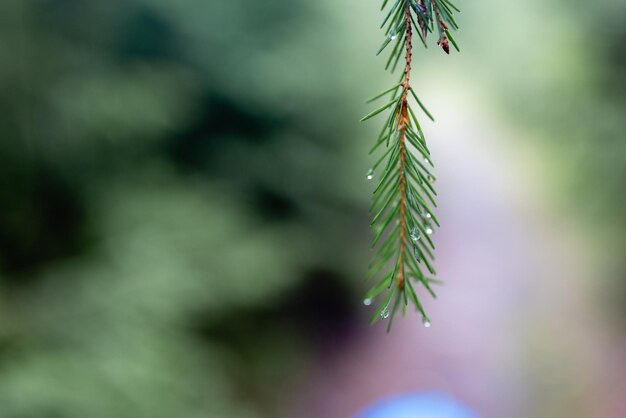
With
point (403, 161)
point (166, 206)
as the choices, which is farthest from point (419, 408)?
point (403, 161)

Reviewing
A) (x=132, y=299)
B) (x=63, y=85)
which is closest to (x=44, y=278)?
(x=132, y=299)

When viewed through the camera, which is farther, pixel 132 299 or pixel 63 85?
pixel 63 85

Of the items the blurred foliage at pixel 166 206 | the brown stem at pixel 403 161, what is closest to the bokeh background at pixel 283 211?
the blurred foliage at pixel 166 206

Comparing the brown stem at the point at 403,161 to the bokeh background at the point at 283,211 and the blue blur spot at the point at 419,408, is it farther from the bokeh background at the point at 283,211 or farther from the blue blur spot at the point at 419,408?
the blue blur spot at the point at 419,408

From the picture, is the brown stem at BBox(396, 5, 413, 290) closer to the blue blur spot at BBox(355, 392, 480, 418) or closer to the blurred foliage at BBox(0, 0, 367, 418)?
the blurred foliage at BBox(0, 0, 367, 418)

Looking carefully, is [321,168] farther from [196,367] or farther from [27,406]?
[27,406]

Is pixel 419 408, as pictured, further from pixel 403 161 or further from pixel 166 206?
pixel 403 161
